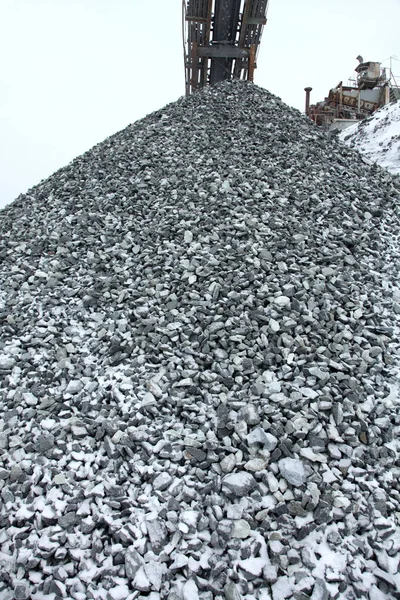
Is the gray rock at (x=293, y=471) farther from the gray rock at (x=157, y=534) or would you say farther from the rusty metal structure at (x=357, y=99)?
the rusty metal structure at (x=357, y=99)

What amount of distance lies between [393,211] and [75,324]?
6467mm

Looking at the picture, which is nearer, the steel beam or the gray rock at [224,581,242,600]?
the gray rock at [224,581,242,600]

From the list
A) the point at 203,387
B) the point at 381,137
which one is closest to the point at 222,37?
the point at 381,137

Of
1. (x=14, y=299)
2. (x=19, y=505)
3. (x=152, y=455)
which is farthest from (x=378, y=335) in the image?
(x=14, y=299)

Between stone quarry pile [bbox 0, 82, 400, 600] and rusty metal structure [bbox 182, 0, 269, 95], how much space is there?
610cm

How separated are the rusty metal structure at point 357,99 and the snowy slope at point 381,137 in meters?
4.25

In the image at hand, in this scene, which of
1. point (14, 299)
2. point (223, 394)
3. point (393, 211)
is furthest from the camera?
point (393, 211)

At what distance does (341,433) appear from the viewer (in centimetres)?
381

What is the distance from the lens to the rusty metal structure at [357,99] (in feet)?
68.1

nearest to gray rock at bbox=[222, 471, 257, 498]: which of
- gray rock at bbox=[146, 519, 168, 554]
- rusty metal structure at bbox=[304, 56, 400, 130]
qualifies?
gray rock at bbox=[146, 519, 168, 554]

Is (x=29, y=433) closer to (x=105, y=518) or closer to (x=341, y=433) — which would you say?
(x=105, y=518)

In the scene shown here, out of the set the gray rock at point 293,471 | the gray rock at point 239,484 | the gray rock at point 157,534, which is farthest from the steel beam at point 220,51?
the gray rock at point 157,534

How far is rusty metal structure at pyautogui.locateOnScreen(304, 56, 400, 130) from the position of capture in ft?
68.1

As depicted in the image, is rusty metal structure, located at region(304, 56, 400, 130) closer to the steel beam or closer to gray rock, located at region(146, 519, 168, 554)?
the steel beam
